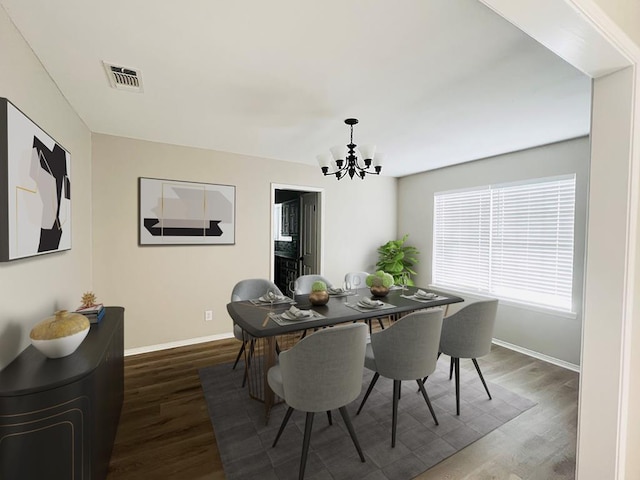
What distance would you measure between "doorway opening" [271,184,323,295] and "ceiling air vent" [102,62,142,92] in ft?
7.31

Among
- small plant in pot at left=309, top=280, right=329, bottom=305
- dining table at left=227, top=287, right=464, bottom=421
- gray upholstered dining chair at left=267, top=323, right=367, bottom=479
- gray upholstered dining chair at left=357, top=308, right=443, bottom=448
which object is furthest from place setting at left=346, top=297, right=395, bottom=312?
gray upholstered dining chair at left=267, top=323, right=367, bottom=479

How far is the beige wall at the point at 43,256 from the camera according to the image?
150 cm

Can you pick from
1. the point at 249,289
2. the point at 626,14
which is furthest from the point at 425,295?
the point at 626,14

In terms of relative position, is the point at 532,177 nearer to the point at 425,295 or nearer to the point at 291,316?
the point at 425,295

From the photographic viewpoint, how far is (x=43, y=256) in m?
1.93

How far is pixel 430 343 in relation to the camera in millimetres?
2072

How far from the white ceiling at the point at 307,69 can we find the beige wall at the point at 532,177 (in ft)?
1.02

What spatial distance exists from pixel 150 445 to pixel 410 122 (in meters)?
3.31

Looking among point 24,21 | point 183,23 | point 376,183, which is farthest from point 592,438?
point 376,183

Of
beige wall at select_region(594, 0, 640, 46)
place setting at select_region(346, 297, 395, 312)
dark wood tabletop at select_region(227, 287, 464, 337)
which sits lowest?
dark wood tabletop at select_region(227, 287, 464, 337)

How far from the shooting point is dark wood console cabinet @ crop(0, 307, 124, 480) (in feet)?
3.97

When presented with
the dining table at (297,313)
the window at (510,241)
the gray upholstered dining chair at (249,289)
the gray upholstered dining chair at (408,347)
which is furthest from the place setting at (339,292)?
the window at (510,241)

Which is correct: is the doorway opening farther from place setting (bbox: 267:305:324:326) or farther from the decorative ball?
the decorative ball

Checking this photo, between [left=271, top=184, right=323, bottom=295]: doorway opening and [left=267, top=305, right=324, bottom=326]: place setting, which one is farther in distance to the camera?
[left=271, top=184, right=323, bottom=295]: doorway opening
